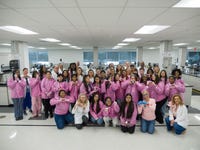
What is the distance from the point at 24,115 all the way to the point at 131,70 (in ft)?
11.0

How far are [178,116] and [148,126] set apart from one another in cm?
64

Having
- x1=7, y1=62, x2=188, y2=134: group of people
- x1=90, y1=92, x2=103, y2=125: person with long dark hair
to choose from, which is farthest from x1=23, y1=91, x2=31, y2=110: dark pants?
x1=90, y1=92, x2=103, y2=125: person with long dark hair

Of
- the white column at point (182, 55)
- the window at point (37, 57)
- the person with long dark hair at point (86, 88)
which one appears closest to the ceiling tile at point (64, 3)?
the person with long dark hair at point (86, 88)

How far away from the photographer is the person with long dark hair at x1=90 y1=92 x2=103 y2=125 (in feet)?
10.5

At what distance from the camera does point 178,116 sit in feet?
9.52

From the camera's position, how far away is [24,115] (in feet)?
12.7

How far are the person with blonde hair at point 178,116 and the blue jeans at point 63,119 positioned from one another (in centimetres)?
222

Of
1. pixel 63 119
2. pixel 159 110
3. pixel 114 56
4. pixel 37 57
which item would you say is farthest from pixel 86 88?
pixel 37 57

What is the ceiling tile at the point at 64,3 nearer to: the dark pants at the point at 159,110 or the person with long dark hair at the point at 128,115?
the person with long dark hair at the point at 128,115

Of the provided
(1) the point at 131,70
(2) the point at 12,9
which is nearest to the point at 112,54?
(1) the point at 131,70

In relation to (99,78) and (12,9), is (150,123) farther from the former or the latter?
(12,9)

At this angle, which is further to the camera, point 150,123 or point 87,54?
point 87,54

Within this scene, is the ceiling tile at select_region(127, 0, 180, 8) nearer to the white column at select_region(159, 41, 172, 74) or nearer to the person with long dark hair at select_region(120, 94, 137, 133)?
the person with long dark hair at select_region(120, 94, 137, 133)

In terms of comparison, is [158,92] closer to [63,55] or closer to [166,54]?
[166,54]
